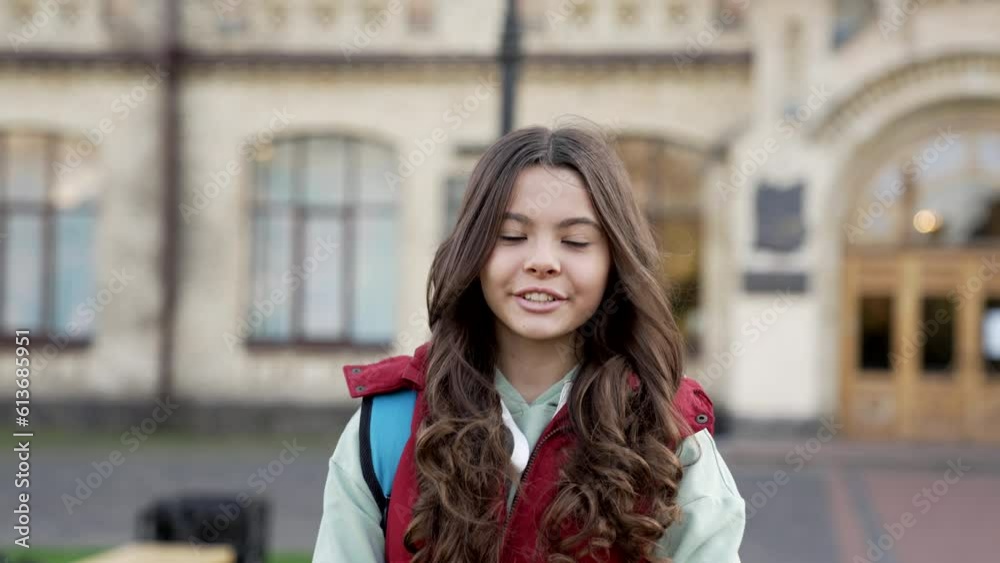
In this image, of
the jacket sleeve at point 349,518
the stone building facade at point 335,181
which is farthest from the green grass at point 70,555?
the stone building facade at point 335,181

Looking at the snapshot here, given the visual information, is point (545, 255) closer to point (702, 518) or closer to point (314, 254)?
point (702, 518)

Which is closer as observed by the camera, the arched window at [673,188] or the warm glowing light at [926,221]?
the warm glowing light at [926,221]

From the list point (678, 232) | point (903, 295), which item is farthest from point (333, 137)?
point (903, 295)

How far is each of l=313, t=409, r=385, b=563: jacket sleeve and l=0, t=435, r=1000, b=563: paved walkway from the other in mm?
7081

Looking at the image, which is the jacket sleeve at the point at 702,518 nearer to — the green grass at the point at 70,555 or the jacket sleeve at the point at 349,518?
the jacket sleeve at the point at 349,518

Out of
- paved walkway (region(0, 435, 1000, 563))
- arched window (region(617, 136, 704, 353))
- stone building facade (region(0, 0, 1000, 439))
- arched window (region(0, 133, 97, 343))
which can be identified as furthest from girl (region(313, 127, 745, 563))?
arched window (region(0, 133, 97, 343))

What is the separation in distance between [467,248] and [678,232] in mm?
14012

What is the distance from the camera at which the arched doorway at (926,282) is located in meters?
14.6

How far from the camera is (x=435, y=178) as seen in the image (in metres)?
15.9

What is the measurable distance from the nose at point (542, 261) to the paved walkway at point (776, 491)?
7.09 metres

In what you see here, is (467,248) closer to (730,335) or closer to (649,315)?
(649,315)

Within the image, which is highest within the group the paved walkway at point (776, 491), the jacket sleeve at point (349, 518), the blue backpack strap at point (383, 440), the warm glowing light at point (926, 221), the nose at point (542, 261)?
the warm glowing light at point (926, 221)

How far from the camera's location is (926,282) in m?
14.7

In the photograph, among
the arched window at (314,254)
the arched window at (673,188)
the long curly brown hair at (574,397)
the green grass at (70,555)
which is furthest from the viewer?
the arched window at (314,254)
